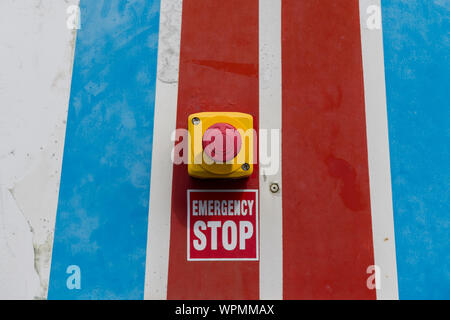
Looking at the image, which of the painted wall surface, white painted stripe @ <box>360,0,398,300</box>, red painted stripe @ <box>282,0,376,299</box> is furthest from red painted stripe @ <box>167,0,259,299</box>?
white painted stripe @ <box>360,0,398,300</box>

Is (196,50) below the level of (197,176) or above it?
above

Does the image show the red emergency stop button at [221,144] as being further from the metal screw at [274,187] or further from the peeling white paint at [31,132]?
the peeling white paint at [31,132]

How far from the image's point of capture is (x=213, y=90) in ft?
3.90

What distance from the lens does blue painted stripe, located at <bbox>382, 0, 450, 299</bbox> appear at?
1130 mm

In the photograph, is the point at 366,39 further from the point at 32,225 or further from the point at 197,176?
the point at 32,225

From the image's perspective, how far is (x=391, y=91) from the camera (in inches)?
47.4

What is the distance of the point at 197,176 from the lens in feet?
3.59

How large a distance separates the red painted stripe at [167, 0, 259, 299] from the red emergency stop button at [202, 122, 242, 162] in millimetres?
171

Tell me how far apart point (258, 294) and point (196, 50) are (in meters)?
0.77

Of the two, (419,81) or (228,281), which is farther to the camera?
(419,81)

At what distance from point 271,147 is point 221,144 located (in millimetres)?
240

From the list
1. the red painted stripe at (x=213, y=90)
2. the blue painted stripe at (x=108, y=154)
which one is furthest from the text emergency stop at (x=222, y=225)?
the blue painted stripe at (x=108, y=154)
